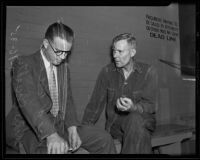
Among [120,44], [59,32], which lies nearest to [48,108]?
[59,32]

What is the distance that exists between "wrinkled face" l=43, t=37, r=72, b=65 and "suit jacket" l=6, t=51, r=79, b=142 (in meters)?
0.05

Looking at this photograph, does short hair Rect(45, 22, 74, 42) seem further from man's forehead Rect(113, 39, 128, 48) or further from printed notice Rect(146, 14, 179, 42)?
printed notice Rect(146, 14, 179, 42)

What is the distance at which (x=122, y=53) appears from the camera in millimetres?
1429

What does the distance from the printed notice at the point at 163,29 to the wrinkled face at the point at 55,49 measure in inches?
20.9

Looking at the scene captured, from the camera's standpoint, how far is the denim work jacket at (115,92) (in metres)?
1.43

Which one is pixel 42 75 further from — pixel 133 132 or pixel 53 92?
pixel 133 132

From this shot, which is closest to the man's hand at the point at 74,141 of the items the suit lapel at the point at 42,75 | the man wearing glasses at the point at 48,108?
the man wearing glasses at the point at 48,108

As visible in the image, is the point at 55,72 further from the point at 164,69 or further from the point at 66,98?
the point at 164,69

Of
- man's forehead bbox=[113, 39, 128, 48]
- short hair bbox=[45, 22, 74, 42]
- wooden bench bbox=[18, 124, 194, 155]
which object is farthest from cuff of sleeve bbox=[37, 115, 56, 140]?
Result: man's forehead bbox=[113, 39, 128, 48]

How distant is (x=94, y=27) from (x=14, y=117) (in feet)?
2.20

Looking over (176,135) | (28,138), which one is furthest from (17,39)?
(176,135)

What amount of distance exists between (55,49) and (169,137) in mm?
837

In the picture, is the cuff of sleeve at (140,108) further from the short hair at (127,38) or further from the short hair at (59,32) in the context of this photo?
the short hair at (59,32)
